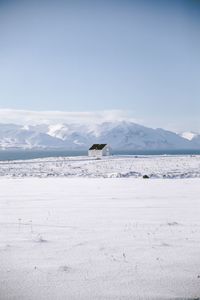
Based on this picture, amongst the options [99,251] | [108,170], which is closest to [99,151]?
[108,170]

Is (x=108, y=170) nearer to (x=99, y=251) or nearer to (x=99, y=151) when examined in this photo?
(x=99, y=251)

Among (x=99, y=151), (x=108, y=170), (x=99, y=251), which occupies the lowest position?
(x=99, y=251)

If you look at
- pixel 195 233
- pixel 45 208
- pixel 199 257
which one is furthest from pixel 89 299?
pixel 45 208

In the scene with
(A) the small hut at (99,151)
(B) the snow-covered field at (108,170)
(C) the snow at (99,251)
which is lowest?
(C) the snow at (99,251)

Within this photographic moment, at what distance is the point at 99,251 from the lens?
7840 mm

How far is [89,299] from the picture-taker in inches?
220

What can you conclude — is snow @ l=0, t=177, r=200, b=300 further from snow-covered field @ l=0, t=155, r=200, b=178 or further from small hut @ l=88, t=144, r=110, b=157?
small hut @ l=88, t=144, r=110, b=157

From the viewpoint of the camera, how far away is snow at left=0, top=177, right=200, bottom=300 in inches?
234

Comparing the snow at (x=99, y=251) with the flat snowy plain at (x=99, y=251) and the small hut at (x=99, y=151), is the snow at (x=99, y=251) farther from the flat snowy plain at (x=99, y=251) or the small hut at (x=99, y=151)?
the small hut at (x=99, y=151)

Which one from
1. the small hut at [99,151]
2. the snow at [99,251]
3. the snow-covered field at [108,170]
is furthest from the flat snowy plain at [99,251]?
the small hut at [99,151]

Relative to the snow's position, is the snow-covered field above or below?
above

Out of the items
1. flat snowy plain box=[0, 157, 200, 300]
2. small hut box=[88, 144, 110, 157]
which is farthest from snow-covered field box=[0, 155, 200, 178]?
small hut box=[88, 144, 110, 157]

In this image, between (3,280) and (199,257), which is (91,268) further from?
(199,257)

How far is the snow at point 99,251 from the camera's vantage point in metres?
5.95
